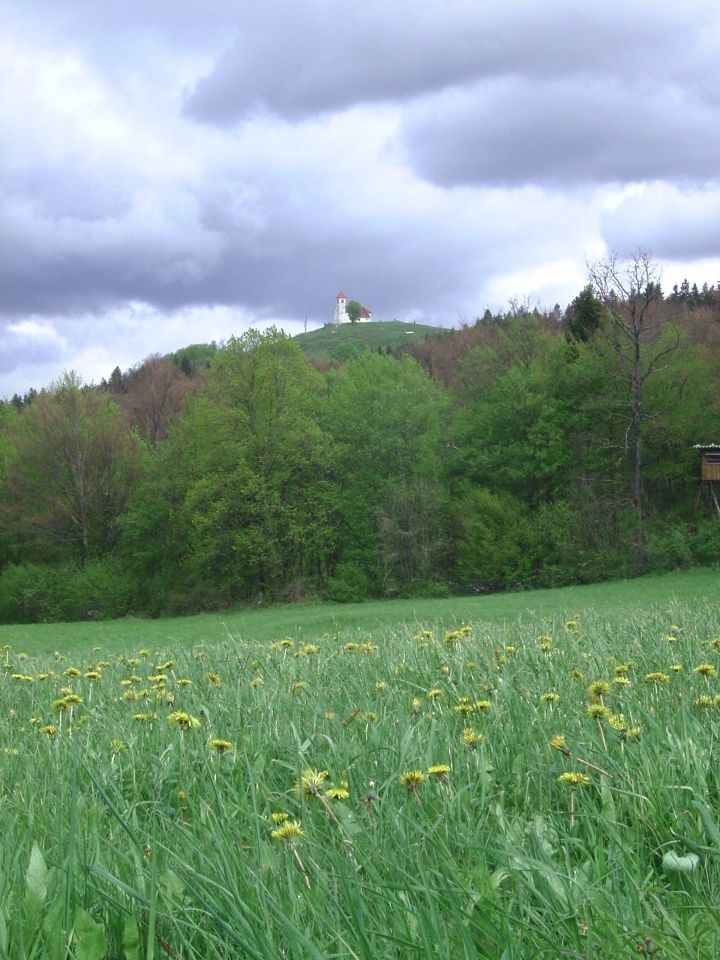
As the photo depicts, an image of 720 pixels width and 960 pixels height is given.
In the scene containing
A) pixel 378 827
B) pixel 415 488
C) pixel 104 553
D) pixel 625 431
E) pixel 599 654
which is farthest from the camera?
pixel 104 553

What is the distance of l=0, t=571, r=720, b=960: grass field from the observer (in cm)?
183

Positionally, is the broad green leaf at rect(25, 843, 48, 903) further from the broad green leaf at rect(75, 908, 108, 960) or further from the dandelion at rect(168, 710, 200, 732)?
the dandelion at rect(168, 710, 200, 732)

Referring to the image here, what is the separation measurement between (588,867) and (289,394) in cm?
4624

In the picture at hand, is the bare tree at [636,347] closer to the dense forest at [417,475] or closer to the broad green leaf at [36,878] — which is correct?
the dense forest at [417,475]

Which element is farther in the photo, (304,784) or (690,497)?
(690,497)

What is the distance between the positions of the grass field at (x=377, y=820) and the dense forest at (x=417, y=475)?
3868 cm

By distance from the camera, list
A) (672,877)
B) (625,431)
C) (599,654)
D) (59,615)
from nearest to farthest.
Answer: (672,877)
(599,654)
(625,431)
(59,615)

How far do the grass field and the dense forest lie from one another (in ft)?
127

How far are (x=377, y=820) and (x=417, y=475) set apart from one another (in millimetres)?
48131

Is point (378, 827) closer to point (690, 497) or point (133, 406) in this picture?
point (690, 497)

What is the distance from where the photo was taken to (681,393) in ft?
154

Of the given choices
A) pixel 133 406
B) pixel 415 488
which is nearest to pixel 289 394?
pixel 415 488

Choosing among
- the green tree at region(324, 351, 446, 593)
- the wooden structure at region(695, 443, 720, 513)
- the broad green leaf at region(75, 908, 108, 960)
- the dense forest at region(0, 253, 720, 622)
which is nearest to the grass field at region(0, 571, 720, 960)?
the broad green leaf at region(75, 908, 108, 960)

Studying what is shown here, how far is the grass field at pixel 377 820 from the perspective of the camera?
1.83m
